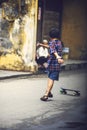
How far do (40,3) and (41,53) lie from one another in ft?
11.9

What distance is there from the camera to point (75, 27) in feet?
65.5

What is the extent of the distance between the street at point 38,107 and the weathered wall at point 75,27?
22.5 feet

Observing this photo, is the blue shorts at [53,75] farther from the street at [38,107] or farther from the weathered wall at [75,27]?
the weathered wall at [75,27]

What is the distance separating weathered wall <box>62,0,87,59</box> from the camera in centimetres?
1980

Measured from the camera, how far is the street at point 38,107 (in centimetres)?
756

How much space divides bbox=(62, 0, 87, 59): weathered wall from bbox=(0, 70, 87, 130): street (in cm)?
685

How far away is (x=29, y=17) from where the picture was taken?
14.6 meters

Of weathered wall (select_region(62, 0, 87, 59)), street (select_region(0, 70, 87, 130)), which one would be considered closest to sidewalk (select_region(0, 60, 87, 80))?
street (select_region(0, 70, 87, 130))

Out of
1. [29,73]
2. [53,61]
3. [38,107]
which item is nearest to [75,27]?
[29,73]

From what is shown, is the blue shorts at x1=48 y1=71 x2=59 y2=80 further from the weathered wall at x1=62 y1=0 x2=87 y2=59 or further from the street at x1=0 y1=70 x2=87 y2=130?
the weathered wall at x1=62 y1=0 x2=87 y2=59

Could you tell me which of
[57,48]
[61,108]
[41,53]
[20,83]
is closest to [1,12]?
[41,53]

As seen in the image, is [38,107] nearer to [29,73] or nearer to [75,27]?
[29,73]

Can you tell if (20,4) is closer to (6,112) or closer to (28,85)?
(28,85)

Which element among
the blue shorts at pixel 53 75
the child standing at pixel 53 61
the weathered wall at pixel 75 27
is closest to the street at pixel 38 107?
the child standing at pixel 53 61
